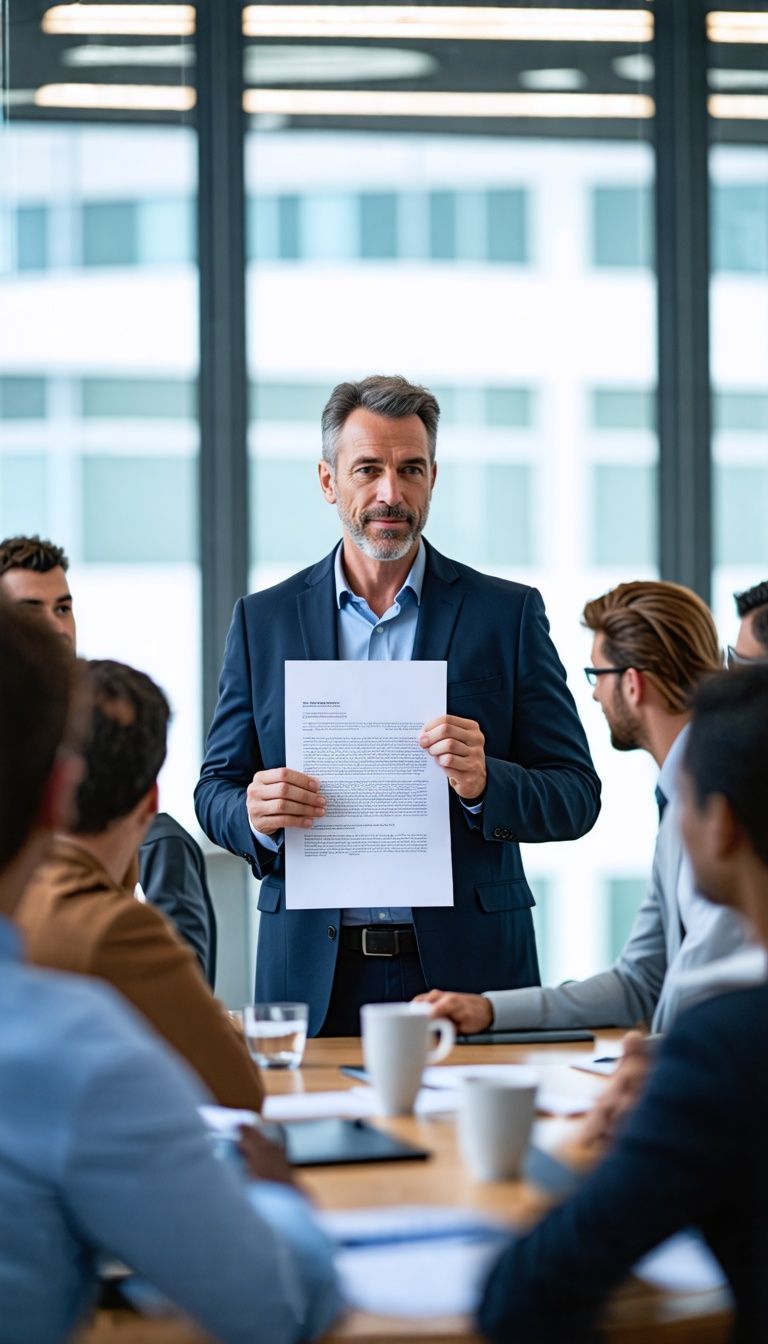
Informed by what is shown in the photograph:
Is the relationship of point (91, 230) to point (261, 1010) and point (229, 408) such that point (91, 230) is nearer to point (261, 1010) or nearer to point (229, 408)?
point (229, 408)

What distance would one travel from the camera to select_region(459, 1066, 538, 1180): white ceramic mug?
1623 millimetres

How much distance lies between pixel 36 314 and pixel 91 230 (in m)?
0.32

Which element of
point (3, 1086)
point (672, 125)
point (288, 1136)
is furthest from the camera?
point (672, 125)

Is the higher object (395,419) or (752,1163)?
(395,419)

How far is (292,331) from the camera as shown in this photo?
4.86 m

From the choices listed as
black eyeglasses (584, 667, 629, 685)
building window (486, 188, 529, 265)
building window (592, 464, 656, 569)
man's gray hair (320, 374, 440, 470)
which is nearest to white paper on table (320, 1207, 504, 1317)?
black eyeglasses (584, 667, 629, 685)

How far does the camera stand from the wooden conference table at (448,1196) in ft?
4.22

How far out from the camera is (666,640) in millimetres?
2730

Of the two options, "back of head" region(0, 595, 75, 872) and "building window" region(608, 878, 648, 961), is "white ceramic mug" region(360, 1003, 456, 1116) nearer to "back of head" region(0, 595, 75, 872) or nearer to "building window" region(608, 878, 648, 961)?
"back of head" region(0, 595, 75, 872)

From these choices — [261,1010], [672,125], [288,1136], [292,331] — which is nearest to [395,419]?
[261,1010]

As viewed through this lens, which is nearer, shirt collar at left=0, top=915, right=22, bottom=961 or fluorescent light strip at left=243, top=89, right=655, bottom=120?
shirt collar at left=0, top=915, right=22, bottom=961

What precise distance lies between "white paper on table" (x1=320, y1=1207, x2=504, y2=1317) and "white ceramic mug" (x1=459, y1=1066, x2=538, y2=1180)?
11 centimetres

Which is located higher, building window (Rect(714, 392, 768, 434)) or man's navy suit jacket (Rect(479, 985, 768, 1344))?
building window (Rect(714, 392, 768, 434))

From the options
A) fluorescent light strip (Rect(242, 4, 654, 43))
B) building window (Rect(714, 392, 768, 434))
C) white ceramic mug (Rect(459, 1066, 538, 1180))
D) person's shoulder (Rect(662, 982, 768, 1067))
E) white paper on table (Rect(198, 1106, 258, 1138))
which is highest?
fluorescent light strip (Rect(242, 4, 654, 43))
